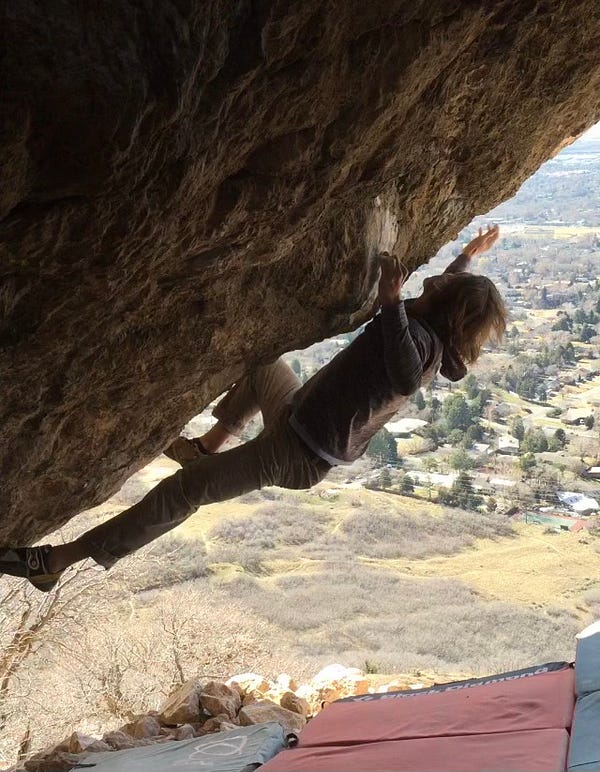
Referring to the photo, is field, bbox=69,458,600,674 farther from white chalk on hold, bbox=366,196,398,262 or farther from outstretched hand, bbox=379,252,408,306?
outstretched hand, bbox=379,252,408,306

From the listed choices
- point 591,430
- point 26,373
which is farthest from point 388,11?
point 591,430

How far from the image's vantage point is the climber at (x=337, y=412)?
10.3 feet

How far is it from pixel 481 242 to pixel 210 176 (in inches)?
74.8

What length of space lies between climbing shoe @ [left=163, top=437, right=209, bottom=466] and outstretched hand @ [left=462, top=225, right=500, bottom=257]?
1700 millimetres

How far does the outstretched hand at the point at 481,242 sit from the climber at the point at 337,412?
10cm

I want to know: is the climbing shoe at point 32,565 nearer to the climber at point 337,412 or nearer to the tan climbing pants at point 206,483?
the climber at point 337,412

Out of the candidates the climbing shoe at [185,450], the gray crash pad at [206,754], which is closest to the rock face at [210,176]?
the climbing shoe at [185,450]

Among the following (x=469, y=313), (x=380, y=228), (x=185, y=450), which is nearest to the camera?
(x=469, y=313)

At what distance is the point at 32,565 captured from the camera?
137 inches

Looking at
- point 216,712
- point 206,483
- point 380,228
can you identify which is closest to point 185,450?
point 206,483

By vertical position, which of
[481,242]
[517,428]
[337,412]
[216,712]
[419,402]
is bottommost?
[517,428]

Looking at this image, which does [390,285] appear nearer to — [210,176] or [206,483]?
[210,176]

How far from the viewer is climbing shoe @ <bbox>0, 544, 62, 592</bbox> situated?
11.4ft

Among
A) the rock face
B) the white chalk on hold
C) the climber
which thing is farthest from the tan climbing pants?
the white chalk on hold
